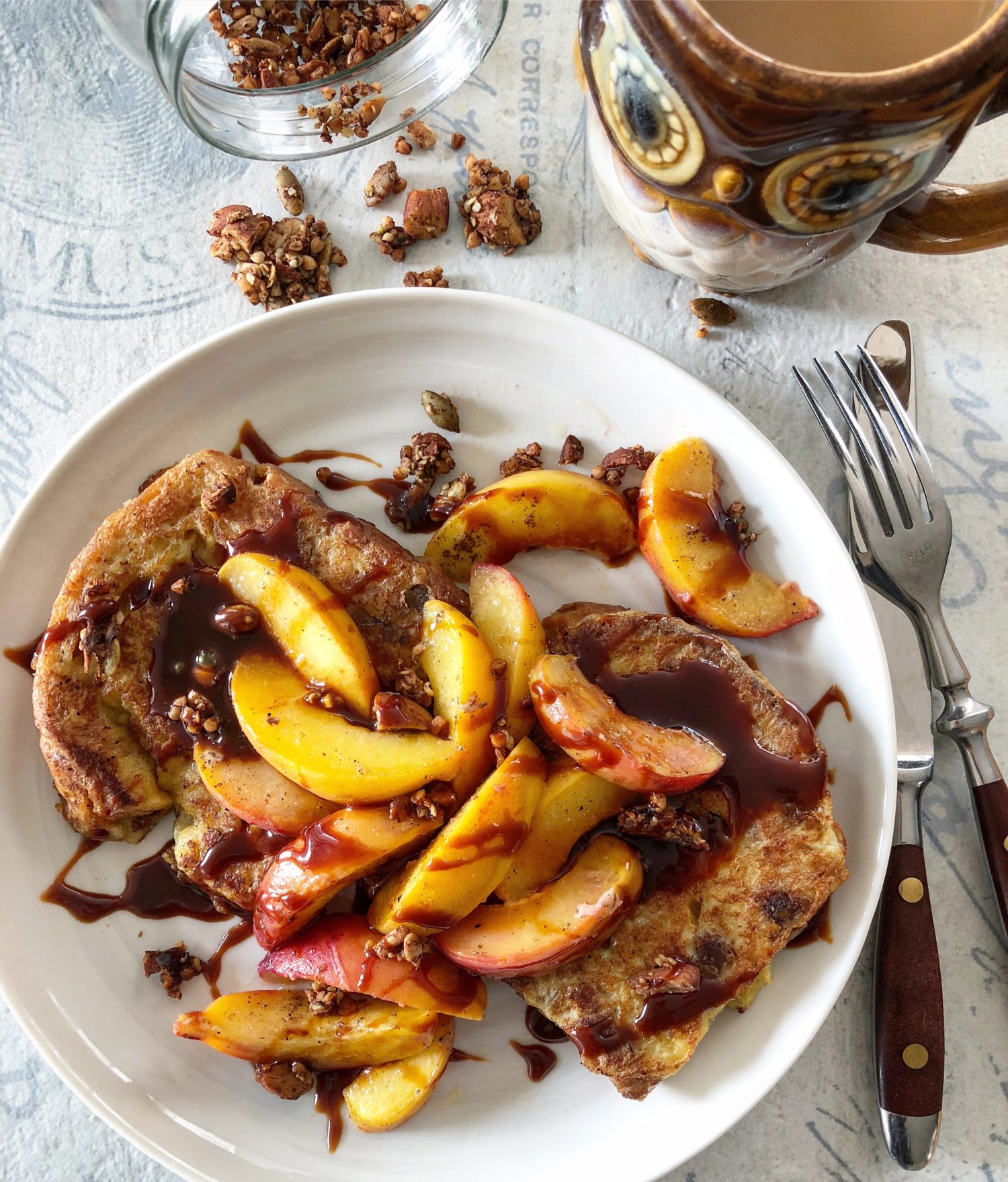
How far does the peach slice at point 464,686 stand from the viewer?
1769mm

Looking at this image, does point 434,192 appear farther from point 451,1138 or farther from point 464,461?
point 451,1138

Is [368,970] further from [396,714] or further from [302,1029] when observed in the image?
[396,714]

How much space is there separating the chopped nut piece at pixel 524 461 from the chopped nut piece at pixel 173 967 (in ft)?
4.12

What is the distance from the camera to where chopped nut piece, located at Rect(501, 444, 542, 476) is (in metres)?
2.11

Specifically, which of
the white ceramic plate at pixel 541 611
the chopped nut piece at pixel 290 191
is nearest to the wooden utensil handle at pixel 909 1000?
the white ceramic plate at pixel 541 611

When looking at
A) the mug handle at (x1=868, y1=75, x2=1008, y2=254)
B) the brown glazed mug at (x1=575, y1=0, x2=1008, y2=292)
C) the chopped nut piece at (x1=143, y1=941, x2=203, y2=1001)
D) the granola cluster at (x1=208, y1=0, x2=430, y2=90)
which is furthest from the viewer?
the granola cluster at (x1=208, y1=0, x2=430, y2=90)

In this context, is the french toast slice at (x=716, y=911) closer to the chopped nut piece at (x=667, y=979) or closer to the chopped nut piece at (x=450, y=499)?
the chopped nut piece at (x=667, y=979)

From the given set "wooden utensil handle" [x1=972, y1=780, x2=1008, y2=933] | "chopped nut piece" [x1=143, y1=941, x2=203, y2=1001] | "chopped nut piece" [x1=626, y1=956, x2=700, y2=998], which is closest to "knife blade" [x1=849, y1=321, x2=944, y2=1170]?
"wooden utensil handle" [x1=972, y1=780, x2=1008, y2=933]

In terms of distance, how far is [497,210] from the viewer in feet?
7.09

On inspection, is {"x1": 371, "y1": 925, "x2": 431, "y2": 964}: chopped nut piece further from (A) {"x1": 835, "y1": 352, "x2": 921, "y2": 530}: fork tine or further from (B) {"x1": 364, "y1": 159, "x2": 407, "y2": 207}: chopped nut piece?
(B) {"x1": 364, "y1": 159, "x2": 407, "y2": 207}: chopped nut piece

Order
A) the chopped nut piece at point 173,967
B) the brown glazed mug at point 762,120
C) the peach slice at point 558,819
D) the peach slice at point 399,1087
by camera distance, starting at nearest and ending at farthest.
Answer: the brown glazed mug at point 762,120 → the peach slice at point 558,819 → the peach slice at point 399,1087 → the chopped nut piece at point 173,967

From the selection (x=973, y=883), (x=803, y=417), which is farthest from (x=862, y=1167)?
(x=803, y=417)

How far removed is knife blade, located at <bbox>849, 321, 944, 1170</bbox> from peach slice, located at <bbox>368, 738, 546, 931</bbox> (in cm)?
86

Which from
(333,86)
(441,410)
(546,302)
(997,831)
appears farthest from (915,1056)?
(333,86)
